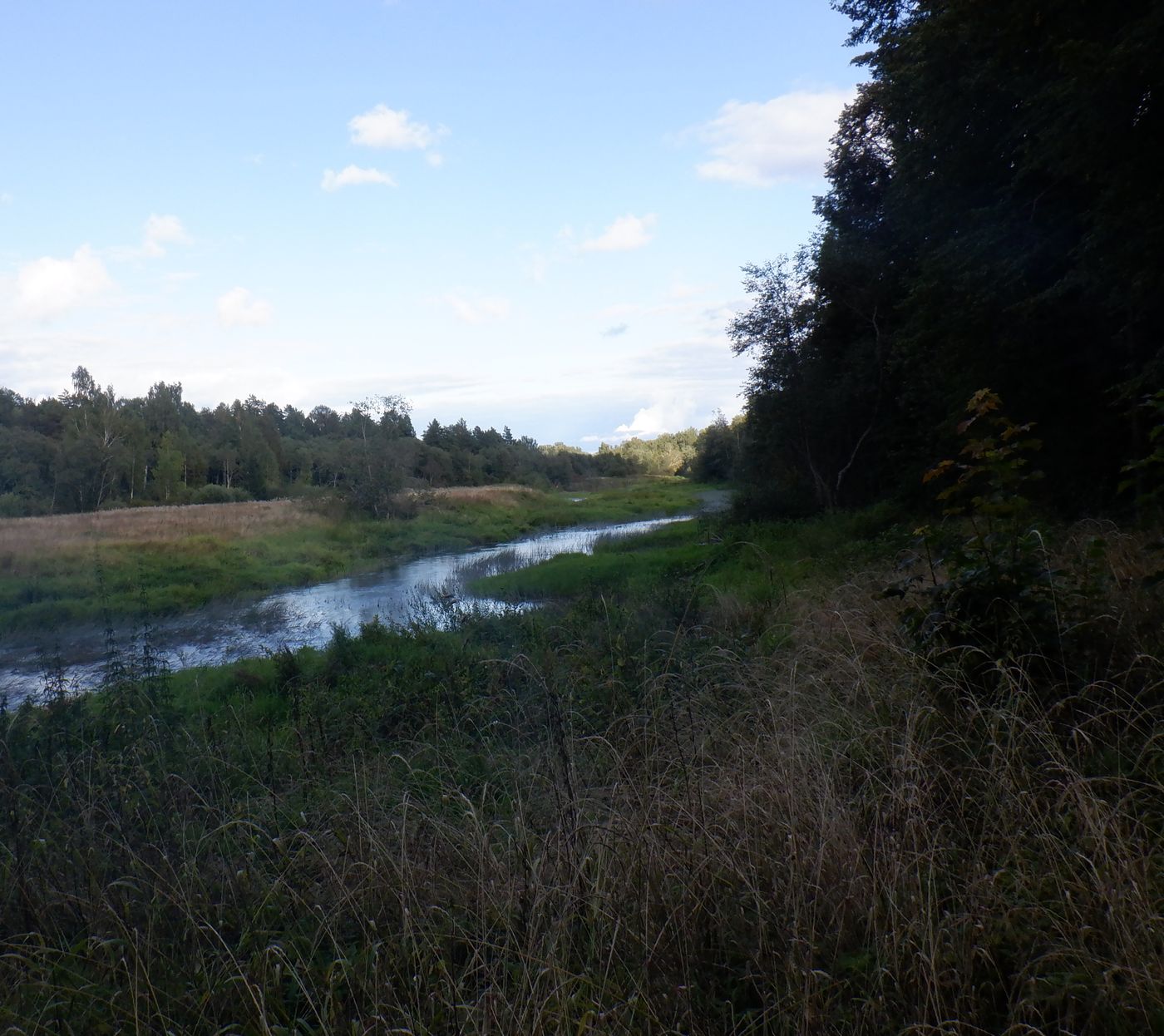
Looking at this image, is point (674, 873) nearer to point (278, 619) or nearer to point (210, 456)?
point (278, 619)

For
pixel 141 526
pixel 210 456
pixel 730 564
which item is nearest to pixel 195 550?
pixel 141 526

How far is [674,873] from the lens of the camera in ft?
10.0

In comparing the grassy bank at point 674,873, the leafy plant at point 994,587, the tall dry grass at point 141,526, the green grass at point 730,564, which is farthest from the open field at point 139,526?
the leafy plant at point 994,587

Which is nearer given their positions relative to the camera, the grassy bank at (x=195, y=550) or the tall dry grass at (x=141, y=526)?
the grassy bank at (x=195, y=550)

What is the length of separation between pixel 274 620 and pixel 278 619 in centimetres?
9

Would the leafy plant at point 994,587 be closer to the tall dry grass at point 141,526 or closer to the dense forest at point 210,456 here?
the tall dry grass at point 141,526

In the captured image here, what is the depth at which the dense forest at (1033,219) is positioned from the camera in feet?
27.7

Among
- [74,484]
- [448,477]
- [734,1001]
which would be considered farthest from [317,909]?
[448,477]

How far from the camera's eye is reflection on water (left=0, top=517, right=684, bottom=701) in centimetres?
1238

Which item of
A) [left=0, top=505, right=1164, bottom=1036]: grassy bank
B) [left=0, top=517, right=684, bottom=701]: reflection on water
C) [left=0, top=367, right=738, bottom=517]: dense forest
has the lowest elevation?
[left=0, top=517, right=684, bottom=701]: reflection on water

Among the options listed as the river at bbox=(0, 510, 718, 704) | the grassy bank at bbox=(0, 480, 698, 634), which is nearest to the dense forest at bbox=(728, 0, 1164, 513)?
the river at bbox=(0, 510, 718, 704)

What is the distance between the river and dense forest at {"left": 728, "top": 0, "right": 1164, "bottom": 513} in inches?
338

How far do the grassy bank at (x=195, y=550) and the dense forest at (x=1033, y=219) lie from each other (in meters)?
12.6

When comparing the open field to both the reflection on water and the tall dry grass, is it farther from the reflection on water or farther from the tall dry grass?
the reflection on water
